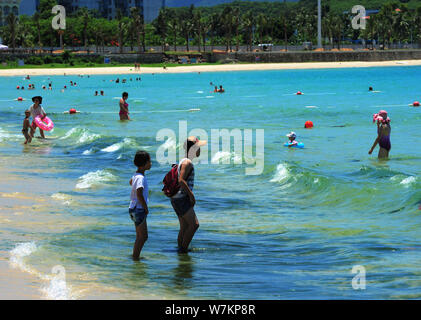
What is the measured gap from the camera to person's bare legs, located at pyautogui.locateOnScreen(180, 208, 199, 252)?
10.1 metres

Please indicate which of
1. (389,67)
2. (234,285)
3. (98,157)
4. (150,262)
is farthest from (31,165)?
(389,67)

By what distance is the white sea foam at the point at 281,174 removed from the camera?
747 inches

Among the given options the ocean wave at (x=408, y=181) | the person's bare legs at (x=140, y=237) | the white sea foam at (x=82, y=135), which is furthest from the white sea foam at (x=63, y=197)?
the white sea foam at (x=82, y=135)

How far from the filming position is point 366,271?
10047mm

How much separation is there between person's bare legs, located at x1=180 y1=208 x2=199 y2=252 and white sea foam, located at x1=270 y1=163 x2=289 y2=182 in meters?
8.44

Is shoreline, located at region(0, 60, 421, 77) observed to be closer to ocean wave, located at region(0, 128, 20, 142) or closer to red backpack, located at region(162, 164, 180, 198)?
ocean wave, located at region(0, 128, 20, 142)

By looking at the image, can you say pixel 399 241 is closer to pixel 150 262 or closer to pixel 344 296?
pixel 344 296

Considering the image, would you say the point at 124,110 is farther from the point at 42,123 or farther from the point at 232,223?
the point at 232,223

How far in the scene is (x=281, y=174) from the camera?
1945 centimetres

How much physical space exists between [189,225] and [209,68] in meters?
127

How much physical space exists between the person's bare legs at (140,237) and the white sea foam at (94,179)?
23.7ft

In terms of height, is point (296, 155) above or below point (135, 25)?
below

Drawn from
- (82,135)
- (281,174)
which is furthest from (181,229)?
(82,135)

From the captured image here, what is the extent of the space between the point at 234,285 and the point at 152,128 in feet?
87.1
